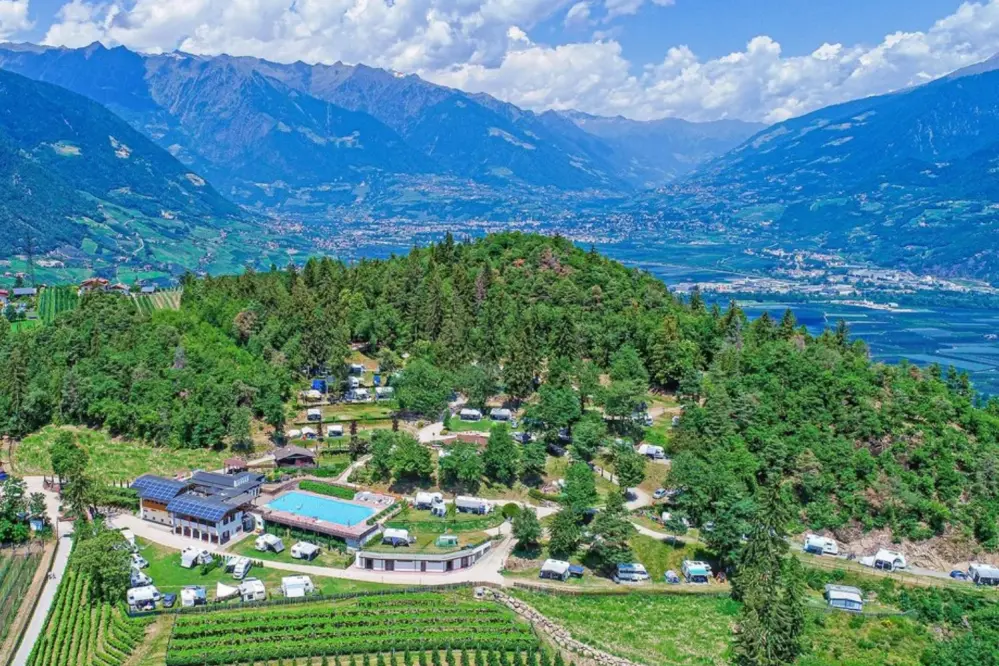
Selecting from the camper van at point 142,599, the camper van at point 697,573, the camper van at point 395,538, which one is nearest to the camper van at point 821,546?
the camper van at point 697,573

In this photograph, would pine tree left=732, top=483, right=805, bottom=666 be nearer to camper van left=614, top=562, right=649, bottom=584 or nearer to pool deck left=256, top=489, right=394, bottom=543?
camper van left=614, top=562, right=649, bottom=584

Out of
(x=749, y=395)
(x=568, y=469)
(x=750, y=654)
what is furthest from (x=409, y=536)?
(x=749, y=395)

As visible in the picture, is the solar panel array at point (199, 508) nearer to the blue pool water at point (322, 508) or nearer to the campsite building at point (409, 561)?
the blue pool water at point (322, 508)

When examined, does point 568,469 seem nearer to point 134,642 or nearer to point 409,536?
point 409,536

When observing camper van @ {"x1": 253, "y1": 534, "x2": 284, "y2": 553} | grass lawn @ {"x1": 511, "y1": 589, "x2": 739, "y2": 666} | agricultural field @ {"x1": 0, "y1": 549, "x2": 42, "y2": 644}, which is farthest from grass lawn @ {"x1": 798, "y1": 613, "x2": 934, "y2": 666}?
agricultural field @ {"x1": 0, "y1": 549, "x2": 42, "y2": 644}

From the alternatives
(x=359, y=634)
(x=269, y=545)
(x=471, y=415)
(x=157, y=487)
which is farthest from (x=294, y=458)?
(x=359, y=634)
